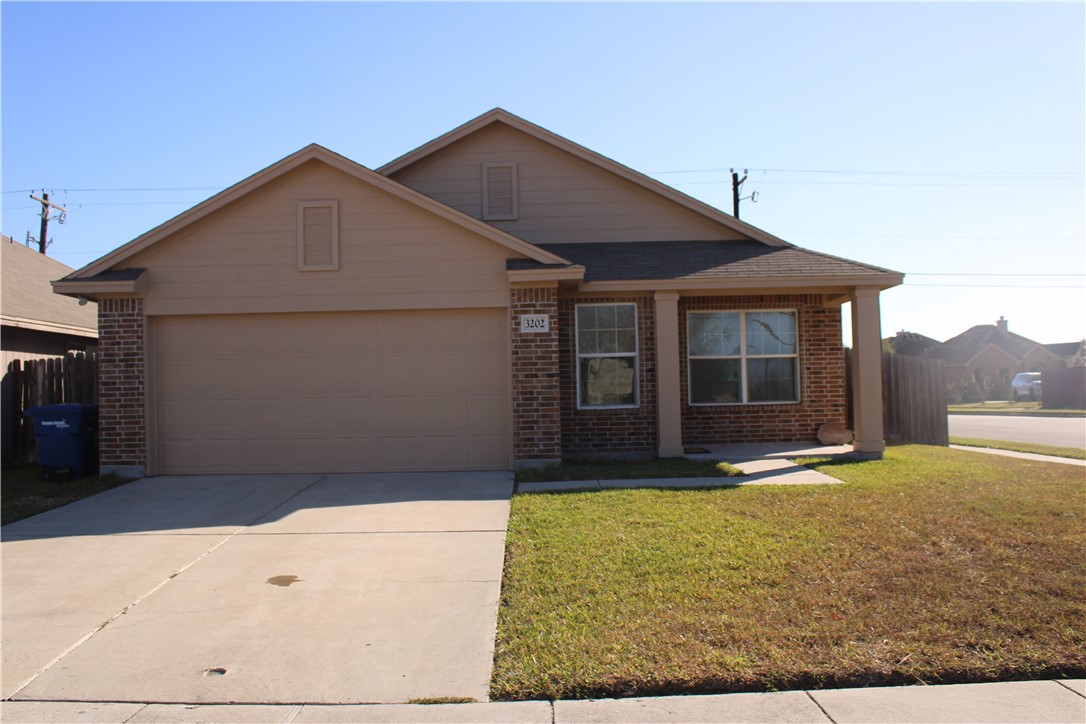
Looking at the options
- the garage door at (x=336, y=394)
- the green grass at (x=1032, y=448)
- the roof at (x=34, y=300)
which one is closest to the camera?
the garage door at (x=336, y=394)

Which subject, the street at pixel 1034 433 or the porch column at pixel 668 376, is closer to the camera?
the porch column at pixel 668 376

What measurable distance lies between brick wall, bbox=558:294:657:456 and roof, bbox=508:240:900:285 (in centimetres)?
63

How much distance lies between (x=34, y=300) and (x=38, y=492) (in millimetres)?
6837

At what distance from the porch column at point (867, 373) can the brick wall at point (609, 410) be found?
3099mm

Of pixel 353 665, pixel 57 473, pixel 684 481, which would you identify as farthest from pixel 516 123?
pixel 353 665

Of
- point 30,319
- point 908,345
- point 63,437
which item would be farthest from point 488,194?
point 908,345

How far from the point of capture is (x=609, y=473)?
10.2 m

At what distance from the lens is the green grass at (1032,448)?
43.5 ft

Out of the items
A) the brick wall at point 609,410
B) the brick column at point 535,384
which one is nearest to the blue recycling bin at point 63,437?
the brick column at point 535,384

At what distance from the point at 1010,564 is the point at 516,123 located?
10.8m

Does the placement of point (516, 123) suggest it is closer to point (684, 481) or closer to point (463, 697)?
point (684, 481)

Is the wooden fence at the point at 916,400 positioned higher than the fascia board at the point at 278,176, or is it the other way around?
the fascia board at the point at 278,176

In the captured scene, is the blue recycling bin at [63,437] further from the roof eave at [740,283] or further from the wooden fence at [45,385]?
the roof eave at [740,283]

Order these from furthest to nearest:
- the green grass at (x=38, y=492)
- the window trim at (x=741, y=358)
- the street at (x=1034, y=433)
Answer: the street at (x=1034, y=433), the window trim at (x=741, y=358), the green grass at (x=38, y=492)
